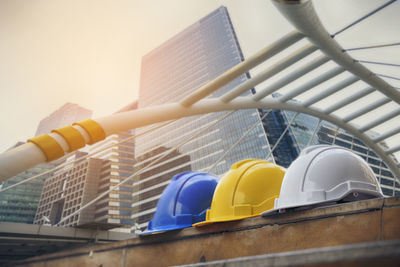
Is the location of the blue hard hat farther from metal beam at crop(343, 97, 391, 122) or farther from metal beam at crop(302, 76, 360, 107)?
metal beam at crop(343, 97, 391, 122)

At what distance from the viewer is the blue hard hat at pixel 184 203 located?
15.9 feet

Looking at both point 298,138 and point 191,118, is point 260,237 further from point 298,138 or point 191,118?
point 191,118

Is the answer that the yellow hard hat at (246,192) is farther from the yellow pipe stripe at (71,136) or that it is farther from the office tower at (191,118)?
the office tower at (191,118)

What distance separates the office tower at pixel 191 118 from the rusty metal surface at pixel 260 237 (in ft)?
208

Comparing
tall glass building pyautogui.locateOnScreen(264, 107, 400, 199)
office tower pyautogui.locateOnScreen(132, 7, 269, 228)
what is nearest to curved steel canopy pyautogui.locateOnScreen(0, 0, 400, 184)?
office tower pyautogui.locateOnScreen(132, 7, 269, 228)

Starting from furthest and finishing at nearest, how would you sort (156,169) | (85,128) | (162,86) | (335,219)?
1. (162,86)
2. (156,169)
3. (85,128)
4. (335,219)

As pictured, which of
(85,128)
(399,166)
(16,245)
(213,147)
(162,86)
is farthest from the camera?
(162,86)

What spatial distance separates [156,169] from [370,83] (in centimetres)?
8923

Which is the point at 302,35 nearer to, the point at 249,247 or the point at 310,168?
the point at 310,168

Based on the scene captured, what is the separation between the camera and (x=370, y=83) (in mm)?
10047

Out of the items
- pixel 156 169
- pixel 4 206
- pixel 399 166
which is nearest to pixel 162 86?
pixel 156 169

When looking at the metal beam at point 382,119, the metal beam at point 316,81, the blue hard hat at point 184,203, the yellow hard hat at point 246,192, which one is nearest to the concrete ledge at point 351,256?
the yellow hard hat at point 246,192

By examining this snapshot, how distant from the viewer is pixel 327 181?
3635mm

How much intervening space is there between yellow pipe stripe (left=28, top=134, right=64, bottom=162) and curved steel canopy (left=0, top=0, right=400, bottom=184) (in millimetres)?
88
